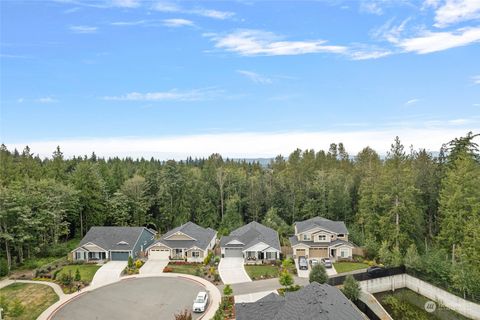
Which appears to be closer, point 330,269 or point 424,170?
point 330,269

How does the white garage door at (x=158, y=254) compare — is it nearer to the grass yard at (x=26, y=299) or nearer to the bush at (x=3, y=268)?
the grass yard at (x=26, y=299)

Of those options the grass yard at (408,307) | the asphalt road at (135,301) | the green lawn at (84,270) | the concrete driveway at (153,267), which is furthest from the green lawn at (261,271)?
the green lawn at (84,270)

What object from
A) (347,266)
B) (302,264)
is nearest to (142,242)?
(302,264)

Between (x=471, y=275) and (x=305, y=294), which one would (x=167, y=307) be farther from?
(x=471, y=275)

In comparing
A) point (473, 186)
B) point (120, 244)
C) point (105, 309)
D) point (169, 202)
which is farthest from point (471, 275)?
point (169, 202)

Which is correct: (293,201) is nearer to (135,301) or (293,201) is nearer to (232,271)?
(232,271)
